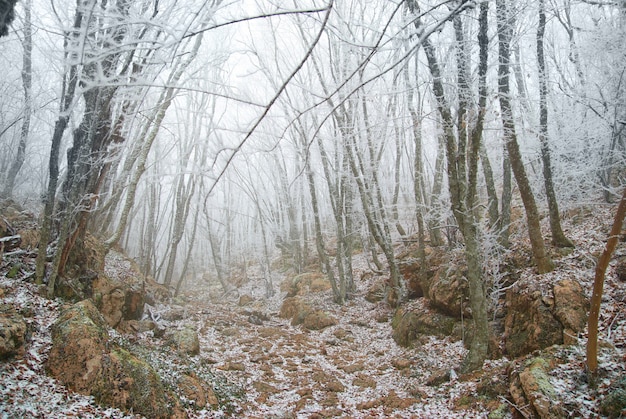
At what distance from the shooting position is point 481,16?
4.21 meters

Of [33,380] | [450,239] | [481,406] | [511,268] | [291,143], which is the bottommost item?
[481,406]

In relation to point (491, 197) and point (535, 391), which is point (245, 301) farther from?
point (535, 391)

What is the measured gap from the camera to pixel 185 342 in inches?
251

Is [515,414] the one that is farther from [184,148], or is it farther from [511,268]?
[184,148]

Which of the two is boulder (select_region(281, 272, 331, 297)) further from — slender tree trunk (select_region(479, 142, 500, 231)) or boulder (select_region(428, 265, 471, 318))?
slender tree trunk (select_region(479, 142, 500, 231))

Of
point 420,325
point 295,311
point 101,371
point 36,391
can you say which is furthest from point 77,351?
point 295,311

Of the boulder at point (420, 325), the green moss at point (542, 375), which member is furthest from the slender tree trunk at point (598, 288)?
the boulder at point (420, 325)

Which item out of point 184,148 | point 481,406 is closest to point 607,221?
point 481,406

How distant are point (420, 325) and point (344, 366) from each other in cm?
190

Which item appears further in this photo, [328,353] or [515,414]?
[328,353]

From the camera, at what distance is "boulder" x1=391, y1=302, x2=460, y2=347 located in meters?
6.90

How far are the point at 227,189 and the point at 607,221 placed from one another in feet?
72.9

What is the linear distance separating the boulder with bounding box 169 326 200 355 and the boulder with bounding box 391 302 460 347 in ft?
14.4

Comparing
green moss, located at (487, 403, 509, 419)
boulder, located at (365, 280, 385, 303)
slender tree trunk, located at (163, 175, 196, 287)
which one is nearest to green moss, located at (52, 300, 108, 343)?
green moss, located at (487, 403, 509, 419)
